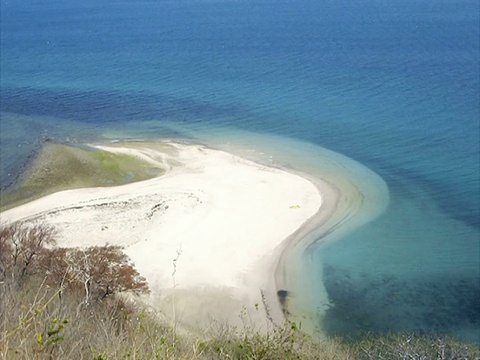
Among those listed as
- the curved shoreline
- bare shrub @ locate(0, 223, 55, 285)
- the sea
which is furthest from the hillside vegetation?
the sea

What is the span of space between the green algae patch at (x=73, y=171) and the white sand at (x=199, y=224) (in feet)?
4.81

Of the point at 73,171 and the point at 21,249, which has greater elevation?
the point at 73,171

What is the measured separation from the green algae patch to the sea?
148 centimetres

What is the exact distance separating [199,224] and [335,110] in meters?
26.3

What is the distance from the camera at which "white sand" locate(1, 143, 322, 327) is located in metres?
26.6

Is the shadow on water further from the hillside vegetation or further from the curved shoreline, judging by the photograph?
the hillside vegetation

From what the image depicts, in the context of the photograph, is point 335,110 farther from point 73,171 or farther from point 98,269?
point 98,269

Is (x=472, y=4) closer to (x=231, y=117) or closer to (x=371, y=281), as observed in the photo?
(x=231, y=117)

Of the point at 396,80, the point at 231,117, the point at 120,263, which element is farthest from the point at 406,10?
the point at 120,263

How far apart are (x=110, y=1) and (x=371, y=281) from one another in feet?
545

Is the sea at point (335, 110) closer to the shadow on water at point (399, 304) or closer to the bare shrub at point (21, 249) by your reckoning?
the shadow on water at point (399, 304)

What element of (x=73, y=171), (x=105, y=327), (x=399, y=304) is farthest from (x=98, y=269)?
(x=73, y=171)

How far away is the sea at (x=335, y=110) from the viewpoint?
27969 mm

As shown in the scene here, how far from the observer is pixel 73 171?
4041cm
